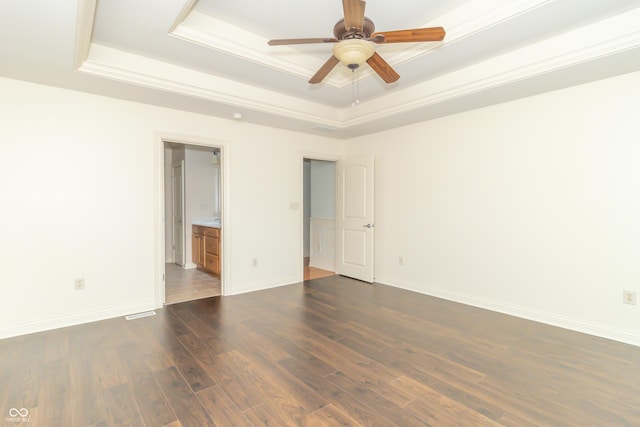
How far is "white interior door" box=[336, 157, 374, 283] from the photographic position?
16.5 ft

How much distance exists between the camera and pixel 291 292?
448cm

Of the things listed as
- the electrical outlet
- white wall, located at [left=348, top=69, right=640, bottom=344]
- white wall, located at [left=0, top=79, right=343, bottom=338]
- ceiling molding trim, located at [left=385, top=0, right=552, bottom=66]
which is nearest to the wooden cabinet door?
white wall, located at [left=0, top=79, right=343, bottom=338]

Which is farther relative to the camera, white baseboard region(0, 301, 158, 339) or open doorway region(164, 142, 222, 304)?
open doorway region(164, 142, 222, 304)

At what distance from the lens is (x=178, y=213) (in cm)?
648

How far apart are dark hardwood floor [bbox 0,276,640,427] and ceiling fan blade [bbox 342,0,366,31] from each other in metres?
2.35

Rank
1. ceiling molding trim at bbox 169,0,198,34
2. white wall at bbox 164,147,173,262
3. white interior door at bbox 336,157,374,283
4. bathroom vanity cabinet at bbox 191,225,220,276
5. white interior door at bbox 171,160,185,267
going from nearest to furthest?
ceiling molding trim at bbox 169,0,198,34, white interior door at bbox 336,157,374,283, bathroom vanity cabinet at bbox 191,225,220,276, white interior door at bbox 171,160,185,267, white wall at bbox 164,147,173,262

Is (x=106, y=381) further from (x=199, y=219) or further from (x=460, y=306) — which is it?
(x=199, y=219)

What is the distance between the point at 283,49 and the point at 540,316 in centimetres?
381

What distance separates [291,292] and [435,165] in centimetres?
263

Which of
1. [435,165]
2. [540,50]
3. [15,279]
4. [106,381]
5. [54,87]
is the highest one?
[540,50]

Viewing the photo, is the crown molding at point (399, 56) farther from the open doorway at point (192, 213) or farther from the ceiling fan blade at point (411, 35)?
the open doorway at point (192, 213)

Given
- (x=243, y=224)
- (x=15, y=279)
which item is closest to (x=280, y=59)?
(x=243, y=224)

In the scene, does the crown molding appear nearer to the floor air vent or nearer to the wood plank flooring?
the floor air vent

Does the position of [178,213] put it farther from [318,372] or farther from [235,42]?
[318,372]
